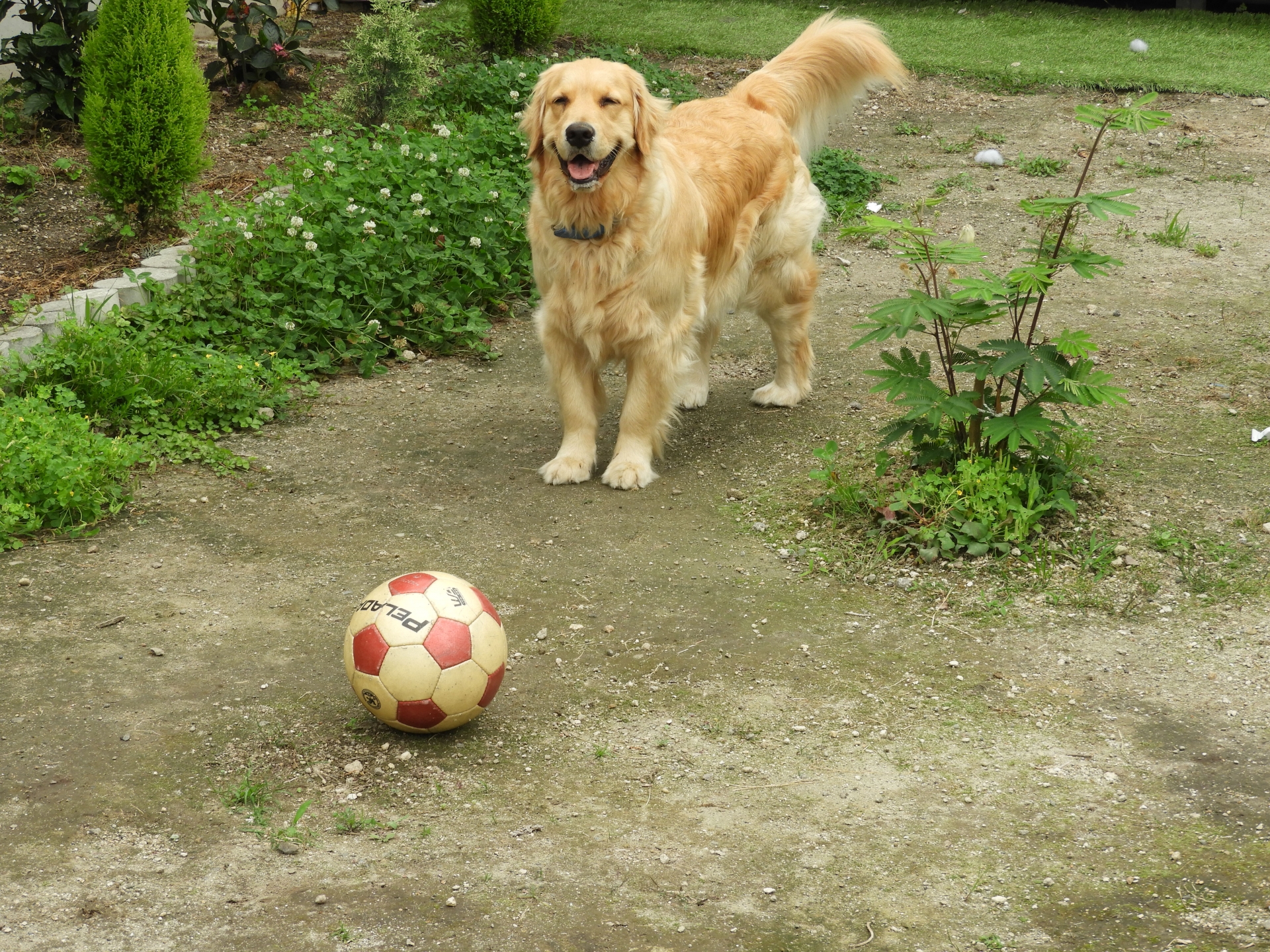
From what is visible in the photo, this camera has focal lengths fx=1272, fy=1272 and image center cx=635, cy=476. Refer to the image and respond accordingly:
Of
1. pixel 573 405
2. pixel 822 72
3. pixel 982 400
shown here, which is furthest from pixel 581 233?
pixel 822 72

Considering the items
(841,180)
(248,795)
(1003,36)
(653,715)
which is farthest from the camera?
(1003,36)

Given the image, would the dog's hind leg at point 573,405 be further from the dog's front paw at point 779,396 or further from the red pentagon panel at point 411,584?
the red pentagon panel at point 411,584

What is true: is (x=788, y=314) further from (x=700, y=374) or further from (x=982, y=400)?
(x=982, y=400)

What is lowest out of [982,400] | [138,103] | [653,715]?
[653,715]

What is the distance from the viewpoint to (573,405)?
5355 mm

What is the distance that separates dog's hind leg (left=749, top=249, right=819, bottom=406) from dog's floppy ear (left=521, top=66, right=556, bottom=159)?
4.56 ft

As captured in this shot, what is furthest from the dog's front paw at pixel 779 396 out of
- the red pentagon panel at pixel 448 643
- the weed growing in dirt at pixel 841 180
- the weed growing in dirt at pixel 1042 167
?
the weed growing in dirt at pixel 1042 167

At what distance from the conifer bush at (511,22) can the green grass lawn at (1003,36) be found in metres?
1.03

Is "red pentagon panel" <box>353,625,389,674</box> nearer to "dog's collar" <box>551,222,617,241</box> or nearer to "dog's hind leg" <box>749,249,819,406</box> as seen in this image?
→ "dog's collar" <box>551,222,617,241</box>

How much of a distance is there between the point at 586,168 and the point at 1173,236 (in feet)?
14.9

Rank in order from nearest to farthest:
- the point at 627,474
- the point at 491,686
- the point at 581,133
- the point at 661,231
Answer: the point at 491,686
the point at 581,133
the point at 661,231
the point at 627,474

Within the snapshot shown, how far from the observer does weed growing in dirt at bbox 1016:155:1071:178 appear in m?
9.10

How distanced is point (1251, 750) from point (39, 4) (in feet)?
26.6

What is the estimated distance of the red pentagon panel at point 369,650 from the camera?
11.1ft
